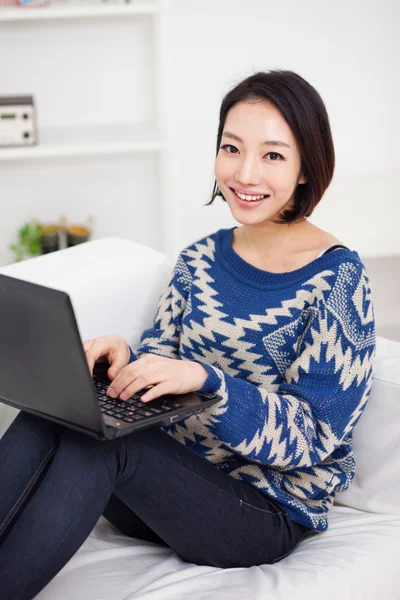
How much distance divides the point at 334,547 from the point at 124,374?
1.46ft

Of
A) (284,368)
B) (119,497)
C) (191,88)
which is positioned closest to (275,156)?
(284,368)

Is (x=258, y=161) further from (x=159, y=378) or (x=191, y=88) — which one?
(x=191, y=88)

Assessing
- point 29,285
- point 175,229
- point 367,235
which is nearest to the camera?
point 29,285

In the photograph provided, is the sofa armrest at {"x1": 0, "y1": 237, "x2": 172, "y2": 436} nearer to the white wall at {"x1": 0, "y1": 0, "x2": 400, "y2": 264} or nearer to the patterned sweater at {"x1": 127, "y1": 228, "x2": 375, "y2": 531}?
the patterned sweater at {"x1": 127, "y1": 228, "x2": 375, "y2": 531}

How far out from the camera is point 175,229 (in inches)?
102

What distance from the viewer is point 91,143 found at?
247cm

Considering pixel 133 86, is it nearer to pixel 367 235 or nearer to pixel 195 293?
pixel 367 235

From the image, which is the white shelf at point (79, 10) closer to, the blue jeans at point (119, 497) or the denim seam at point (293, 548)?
the blue jeans at point (119, 497)

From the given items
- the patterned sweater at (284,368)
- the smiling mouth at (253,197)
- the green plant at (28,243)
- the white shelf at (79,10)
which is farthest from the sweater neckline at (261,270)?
the green plant at (28,243)

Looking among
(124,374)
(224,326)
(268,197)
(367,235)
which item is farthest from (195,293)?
(367,235)

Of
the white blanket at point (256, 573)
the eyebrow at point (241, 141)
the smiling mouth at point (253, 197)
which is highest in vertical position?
the eyebrow at point (241, 141)

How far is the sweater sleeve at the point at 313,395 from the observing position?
1.19 meters

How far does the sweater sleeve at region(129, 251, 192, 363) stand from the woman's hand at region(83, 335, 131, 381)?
0.51ft

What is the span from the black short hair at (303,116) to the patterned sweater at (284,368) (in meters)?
0.13
